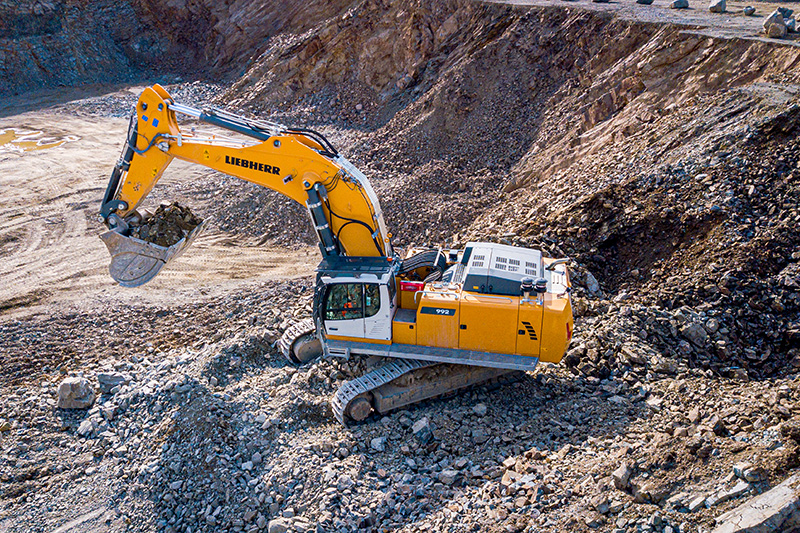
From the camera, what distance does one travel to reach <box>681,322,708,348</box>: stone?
955cm

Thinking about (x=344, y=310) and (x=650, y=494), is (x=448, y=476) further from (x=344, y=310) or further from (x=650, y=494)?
(x=344, y=310)

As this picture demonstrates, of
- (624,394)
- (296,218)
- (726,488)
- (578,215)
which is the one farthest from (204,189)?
(726,488)

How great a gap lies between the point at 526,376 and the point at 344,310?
301 centimetres

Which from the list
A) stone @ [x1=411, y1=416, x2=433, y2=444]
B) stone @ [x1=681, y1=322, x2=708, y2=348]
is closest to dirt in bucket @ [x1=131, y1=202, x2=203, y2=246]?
stone @ [x1=411, y1=416, x2=433, y2=444]

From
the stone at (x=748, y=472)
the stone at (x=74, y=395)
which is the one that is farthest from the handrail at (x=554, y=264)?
the stone at (x=74, y=395)

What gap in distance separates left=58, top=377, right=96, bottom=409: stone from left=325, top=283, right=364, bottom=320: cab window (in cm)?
407

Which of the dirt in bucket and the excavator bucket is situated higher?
the dirt in bucket

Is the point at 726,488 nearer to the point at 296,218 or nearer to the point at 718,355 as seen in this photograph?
the point at 718,355

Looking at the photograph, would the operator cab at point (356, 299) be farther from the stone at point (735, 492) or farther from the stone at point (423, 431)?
the stone at point (735, 492)

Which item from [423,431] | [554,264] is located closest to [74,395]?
[423,431]

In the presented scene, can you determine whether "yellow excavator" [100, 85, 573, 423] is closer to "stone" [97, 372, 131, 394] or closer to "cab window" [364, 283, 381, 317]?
"cab window" [364, 283, 381, 317]

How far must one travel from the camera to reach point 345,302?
8.93 meters

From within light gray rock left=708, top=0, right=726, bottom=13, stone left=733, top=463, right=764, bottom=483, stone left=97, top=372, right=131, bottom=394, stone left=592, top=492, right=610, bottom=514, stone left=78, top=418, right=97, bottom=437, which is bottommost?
stone left=592, top=492, right=610, bottom=514

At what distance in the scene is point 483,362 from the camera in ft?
27.9
